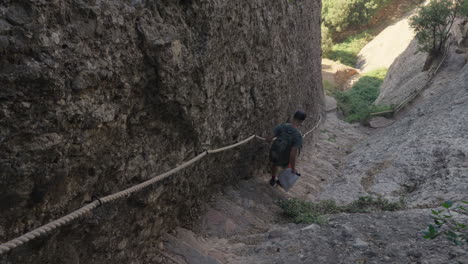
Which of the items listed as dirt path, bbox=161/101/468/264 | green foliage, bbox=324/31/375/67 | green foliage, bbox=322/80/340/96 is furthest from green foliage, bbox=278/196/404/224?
green foliage, bbox=324/31/375/67

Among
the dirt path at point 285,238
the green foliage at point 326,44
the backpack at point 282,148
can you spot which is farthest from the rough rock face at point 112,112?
the green foliage at point 326,44

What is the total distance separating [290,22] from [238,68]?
309 centimetres

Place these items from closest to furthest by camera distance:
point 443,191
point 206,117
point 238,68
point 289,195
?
point 206,117, point 238,68, point 443,191, point 289,195

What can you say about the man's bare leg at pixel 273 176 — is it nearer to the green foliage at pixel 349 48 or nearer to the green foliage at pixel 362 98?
the green foliage at pixel 362 98

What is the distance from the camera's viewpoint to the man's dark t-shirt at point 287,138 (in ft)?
18.7

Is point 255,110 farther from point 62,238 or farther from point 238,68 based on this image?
point 62,238

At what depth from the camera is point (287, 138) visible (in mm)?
5742

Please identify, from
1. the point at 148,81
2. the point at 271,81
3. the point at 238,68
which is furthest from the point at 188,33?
the point at 271,81

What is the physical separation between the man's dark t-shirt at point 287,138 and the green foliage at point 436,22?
37.9 feet

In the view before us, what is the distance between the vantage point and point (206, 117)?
3.97m

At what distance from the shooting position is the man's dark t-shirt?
5.70 metres

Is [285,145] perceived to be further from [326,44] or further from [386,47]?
[326,44]

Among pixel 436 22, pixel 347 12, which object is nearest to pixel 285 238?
pixel 436 22

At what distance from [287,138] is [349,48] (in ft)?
98.9
